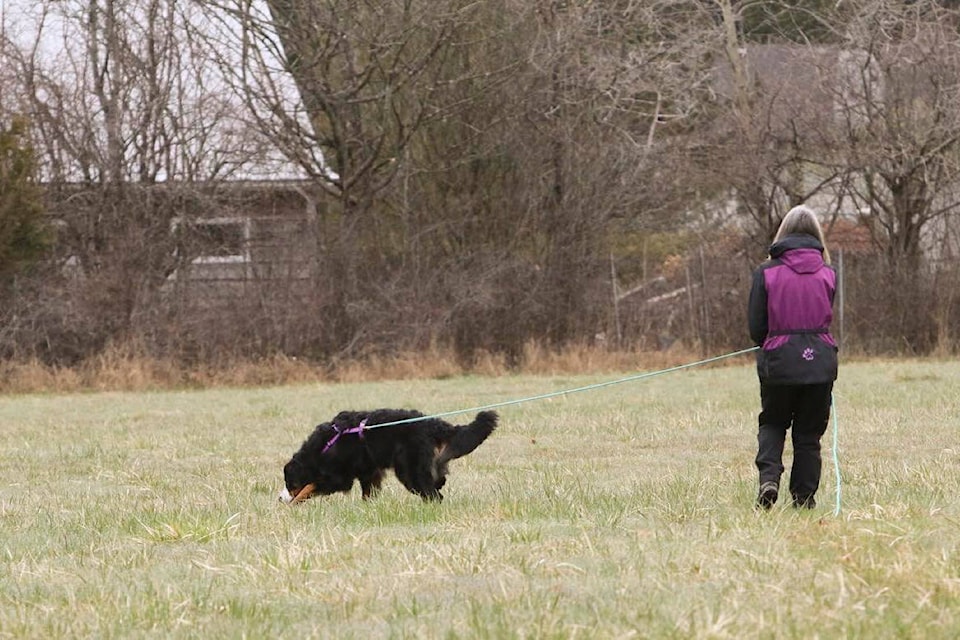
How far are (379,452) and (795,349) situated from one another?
2.87 m

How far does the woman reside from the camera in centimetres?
671

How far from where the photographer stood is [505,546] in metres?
5.60

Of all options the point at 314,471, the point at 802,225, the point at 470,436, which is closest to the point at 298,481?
the point at 314,471

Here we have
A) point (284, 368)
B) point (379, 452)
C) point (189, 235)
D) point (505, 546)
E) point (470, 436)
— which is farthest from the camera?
point (189, 235)

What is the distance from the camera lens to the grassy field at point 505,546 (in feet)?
14.0

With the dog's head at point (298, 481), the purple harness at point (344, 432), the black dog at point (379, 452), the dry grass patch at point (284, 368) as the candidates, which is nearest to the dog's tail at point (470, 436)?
the black dog at point (379, 452)

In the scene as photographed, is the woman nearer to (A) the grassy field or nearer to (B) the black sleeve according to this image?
(B) the black sleeve

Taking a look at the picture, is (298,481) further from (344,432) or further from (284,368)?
(284,368)

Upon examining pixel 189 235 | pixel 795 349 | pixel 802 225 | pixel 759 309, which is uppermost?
pixel 189 235

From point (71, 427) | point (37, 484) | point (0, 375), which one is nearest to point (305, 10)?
point (0, 375)

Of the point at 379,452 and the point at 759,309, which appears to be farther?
the point at 379,452

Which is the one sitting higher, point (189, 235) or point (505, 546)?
point (189, 235)

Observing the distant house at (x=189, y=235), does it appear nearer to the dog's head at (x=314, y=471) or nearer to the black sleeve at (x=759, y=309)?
the dog's head at (x=314, y=471)

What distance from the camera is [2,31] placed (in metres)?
26.7
